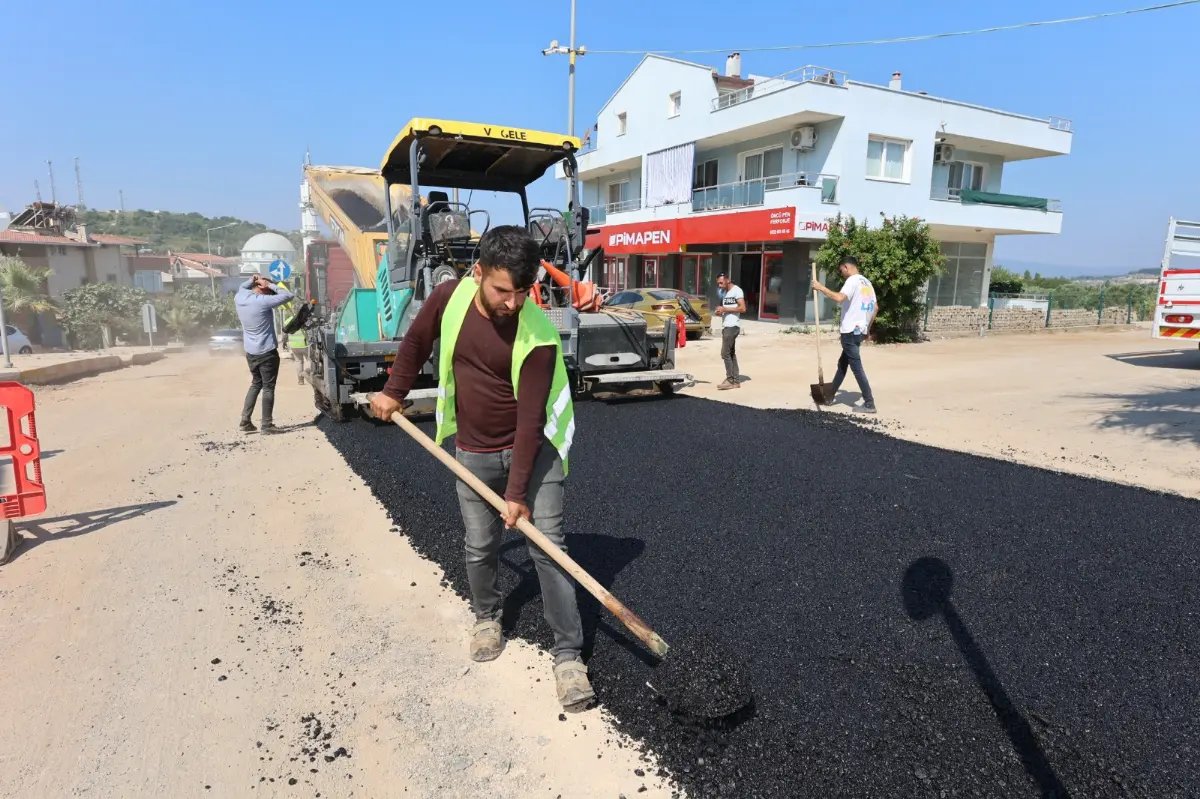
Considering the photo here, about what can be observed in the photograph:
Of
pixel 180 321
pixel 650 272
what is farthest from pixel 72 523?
pixel 180 321

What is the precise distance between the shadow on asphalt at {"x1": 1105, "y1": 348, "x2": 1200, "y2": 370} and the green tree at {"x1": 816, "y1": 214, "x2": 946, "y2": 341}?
157 inches

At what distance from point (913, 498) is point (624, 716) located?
→ 119 inches

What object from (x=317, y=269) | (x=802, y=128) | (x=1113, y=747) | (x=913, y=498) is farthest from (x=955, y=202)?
(x=1113, y=747)

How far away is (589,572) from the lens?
11.7 ft

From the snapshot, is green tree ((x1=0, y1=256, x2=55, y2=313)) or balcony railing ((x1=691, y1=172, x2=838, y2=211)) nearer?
balcony railing ((x1=691, y1=172, x2=838, y2=211))

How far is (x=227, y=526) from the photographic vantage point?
14.9ft

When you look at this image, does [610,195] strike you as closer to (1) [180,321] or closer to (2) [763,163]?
(2) [763,163]

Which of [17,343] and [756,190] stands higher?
[756,190]

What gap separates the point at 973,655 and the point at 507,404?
2.12 metres

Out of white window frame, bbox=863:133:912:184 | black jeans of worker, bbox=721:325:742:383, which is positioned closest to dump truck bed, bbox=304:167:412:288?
black jeans of worker, bbox=721:325:742:383

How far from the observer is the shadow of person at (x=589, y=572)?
3031 mm

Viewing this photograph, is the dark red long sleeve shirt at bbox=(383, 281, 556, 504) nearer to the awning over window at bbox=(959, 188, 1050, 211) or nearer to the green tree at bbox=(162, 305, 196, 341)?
the awning over window at bbox=(959, 188, 1050, 211)

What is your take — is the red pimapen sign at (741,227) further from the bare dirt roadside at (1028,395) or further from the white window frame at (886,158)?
the bare dirt roadside at (1028,395)

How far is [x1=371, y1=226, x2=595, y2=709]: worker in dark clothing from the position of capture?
2.52 metres
